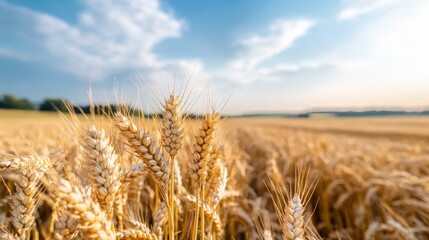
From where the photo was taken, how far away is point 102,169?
91 centimetres

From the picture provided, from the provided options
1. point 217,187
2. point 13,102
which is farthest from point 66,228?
point 13,102

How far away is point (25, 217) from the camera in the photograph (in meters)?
1.09

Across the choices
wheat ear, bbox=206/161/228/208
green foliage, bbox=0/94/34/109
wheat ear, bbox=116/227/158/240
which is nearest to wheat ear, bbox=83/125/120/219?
wheat ear, bbox=116/227/158/240

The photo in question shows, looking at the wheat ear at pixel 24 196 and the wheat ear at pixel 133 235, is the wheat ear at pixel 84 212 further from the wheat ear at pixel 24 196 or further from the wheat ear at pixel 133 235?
the wheat ear at pixel 24 196

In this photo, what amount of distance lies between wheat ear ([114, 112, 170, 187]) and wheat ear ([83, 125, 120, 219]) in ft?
0.37

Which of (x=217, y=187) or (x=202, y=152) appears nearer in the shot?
(x=202, y=152)

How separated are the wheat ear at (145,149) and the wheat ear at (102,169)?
113 millimetres

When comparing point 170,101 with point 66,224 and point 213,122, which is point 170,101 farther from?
point 66,224

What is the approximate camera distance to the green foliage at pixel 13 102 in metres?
46.6

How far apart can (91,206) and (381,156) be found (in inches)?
210

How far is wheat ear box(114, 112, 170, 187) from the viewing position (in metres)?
1.05

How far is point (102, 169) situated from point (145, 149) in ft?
0.64

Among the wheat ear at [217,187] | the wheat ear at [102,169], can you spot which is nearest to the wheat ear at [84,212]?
the wheat ear at [102,169]

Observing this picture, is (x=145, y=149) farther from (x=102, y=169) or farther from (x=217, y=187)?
(x=217, y=187)
